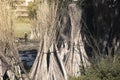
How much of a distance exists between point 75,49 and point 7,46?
2.54 metres

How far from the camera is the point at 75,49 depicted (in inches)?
432

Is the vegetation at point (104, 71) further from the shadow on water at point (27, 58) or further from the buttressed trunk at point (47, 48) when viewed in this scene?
the shadow on water at point (27, 58)

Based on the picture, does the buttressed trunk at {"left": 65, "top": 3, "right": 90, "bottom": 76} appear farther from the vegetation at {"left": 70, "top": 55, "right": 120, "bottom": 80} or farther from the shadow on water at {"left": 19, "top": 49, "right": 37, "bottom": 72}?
the shadow on water at {"left": 19, "top": 49, "right": 37, "bottom": 72}

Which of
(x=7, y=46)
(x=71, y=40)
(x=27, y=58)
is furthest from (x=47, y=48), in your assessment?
(x=27, y=58)

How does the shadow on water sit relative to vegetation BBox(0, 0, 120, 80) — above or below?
below

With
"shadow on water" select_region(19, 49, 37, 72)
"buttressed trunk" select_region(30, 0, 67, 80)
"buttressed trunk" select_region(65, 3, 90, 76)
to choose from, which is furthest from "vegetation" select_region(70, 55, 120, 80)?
"shadow on water" select_region(19, 49, 37, 72)

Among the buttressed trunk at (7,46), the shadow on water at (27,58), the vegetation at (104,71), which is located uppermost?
the buttressed trunk at (7,46)

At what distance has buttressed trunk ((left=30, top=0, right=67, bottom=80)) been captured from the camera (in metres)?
9.41

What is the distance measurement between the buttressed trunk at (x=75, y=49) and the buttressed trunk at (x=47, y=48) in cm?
84

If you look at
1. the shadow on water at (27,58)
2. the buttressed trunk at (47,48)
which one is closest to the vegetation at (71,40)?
the buttressed trunk at (47,48)

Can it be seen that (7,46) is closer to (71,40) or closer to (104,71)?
(104,71)

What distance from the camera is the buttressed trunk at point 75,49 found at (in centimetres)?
1073

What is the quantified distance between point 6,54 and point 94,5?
4096 millimetres

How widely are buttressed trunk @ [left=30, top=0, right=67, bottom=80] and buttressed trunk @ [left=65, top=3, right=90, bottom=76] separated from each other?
0.84 meters
